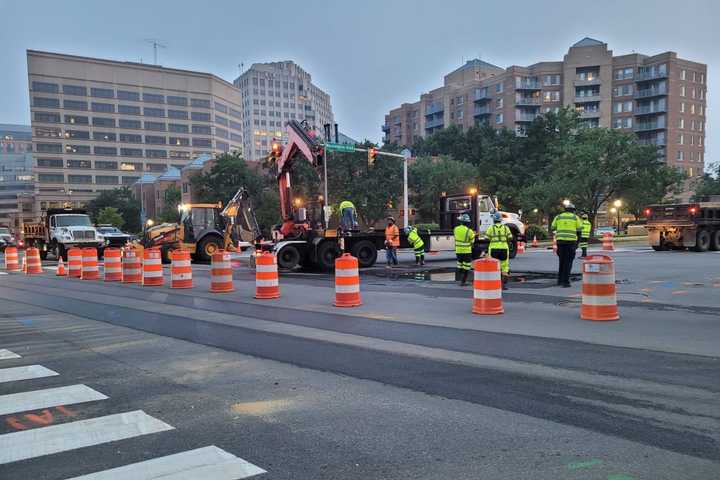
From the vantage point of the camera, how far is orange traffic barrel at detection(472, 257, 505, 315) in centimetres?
954

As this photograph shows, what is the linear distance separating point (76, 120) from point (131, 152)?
13.3 meters

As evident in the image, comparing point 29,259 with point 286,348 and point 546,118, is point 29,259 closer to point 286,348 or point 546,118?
point 286,348

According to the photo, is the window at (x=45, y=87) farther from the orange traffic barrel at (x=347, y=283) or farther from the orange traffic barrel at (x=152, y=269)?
the orange traffic barrel at (x=347, y=283)

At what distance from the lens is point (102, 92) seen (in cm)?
12638

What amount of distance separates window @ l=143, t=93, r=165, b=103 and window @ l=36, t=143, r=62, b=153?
22428 mm

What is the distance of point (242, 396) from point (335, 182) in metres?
50.7

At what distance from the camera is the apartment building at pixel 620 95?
300 feet

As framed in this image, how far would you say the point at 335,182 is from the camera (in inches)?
2180

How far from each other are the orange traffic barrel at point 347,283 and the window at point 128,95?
134 meters

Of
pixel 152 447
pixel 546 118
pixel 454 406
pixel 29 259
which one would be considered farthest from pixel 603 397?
pixel 546 118

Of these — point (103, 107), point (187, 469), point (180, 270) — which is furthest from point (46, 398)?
point (103, 107)

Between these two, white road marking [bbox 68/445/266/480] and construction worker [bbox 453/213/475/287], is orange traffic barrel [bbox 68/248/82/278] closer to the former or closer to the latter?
construction worker [bbox 453/213/475/287]

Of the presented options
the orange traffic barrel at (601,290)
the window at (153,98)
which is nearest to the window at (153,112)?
the window at (153,98)

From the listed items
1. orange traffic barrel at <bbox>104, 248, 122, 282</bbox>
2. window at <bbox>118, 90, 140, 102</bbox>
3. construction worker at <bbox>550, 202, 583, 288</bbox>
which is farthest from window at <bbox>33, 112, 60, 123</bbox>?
construction worker at <bbox>550, 202, 583, 288</bbox>
